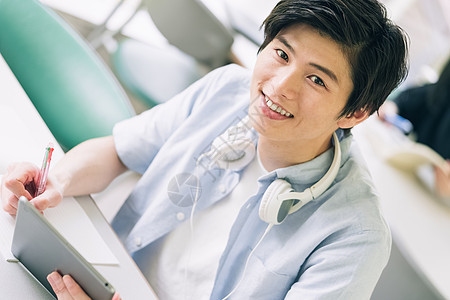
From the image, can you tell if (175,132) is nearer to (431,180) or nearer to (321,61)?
(321,61)

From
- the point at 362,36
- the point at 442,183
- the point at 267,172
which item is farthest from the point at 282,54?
the point at 442,183

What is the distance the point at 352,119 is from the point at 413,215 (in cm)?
81

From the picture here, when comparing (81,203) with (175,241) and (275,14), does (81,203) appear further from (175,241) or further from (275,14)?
(275,14)

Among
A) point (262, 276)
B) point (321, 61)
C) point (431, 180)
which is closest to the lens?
point (321, 61)

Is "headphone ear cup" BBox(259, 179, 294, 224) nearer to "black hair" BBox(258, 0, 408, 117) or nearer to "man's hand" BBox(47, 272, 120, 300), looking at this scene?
"black hair" BBox(258, 0, 408, 117)

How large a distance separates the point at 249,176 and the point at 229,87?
0.76ft

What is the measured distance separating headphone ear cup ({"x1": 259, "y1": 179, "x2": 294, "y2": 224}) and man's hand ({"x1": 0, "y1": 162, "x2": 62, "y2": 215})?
39 centimetres

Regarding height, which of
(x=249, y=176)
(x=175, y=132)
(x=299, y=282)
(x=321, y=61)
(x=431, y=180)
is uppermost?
(x=321, y=61)

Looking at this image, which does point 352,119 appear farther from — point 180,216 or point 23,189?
point 23,189

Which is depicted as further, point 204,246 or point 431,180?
point 431,180

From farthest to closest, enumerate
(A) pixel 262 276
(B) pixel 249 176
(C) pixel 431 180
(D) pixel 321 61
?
(C) pixel 431 180 < (B) pixel 249 176 < (A) pixel 262 276 < (D) pixel 321 61

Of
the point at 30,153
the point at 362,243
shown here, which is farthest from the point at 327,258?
the point at 30,153

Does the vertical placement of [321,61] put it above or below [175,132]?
above

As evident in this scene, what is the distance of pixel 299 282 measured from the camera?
37.9 inches
